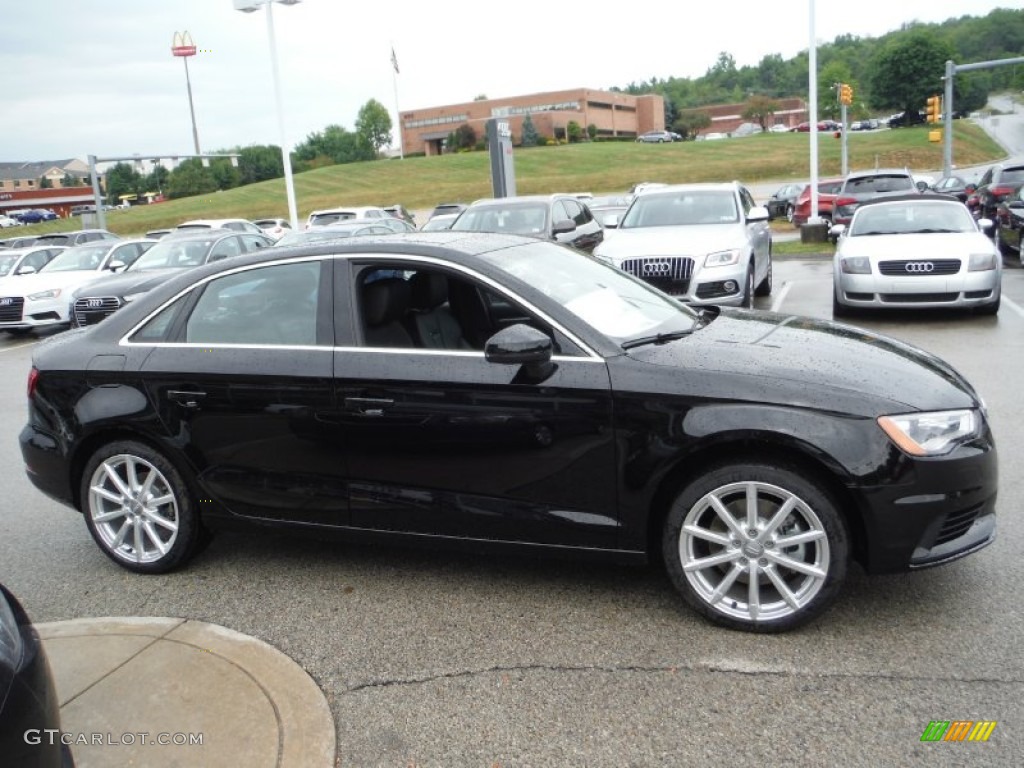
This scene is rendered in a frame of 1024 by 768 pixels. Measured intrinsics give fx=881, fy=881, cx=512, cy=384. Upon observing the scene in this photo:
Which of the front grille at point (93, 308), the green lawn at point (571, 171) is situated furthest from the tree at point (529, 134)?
the front grille at point (93, 308)

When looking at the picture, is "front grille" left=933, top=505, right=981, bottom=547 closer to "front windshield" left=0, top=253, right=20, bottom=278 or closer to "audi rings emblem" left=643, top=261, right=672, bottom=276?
"audi rings emblem" left=643, top=261, right=672, bottom=276

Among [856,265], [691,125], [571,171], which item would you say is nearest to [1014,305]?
[856,265]

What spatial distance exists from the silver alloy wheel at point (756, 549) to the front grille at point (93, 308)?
1204 cm

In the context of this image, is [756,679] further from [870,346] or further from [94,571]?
[94,571]

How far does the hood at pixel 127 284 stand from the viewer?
13.5 m

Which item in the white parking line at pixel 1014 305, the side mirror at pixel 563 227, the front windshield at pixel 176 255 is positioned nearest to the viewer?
the white parking line at pixel 1014 305

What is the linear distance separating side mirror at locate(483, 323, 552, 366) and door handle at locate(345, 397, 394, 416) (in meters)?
0.56

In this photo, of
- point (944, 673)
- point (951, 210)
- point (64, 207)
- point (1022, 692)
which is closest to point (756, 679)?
point (944, 673)

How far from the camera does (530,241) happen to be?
4.73 meters

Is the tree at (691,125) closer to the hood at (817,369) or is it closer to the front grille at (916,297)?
the front grille at (916,297)

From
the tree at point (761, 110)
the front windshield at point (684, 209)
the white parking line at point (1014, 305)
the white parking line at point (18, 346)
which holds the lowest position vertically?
the white parking line at point (1014, 305)

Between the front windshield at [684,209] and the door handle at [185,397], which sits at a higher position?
the front windshield at [684,209]

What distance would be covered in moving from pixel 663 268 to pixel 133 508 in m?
7.18

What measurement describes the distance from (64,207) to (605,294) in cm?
12209
